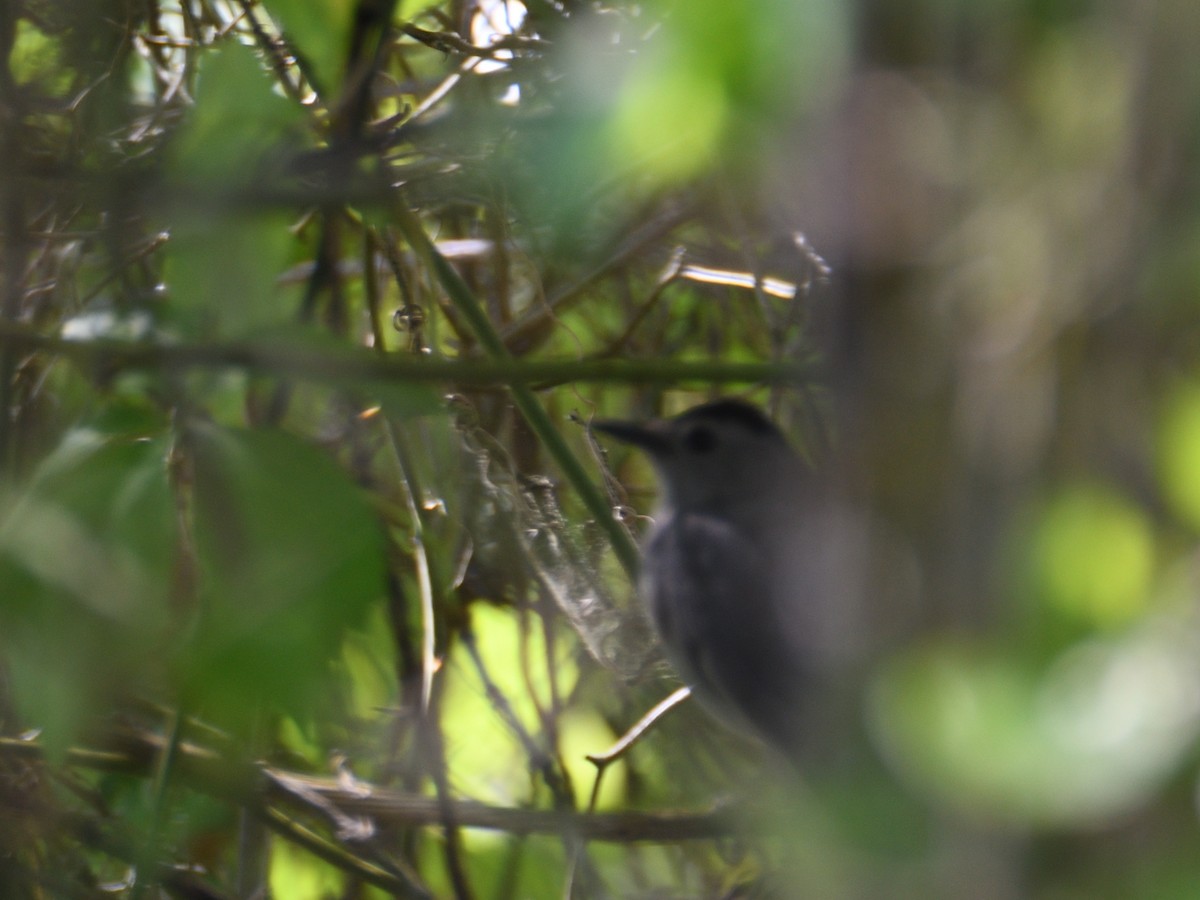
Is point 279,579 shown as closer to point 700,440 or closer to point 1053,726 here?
point 1053,726

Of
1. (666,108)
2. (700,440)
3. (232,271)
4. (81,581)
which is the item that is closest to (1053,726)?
(666,108)

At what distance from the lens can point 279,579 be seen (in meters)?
0.77

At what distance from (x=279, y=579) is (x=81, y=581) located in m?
0.17

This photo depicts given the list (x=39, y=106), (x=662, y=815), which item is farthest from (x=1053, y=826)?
(x=39, y=106)

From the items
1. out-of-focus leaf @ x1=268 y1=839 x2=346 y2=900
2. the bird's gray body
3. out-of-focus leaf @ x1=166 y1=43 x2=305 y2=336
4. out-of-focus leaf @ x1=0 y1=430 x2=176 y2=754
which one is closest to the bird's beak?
the bird's gray body

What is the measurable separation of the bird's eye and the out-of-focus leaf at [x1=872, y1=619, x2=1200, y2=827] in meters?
2.02

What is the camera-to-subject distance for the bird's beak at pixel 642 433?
7.65 feet

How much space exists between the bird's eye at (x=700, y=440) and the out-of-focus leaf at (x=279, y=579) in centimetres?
169

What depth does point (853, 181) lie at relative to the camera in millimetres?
489

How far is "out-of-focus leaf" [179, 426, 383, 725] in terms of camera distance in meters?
0.75

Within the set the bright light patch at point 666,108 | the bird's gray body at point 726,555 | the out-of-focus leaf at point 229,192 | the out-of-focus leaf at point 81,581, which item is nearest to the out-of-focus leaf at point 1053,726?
the bright light patch at point 666,108

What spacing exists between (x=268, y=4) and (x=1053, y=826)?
2.69 ft

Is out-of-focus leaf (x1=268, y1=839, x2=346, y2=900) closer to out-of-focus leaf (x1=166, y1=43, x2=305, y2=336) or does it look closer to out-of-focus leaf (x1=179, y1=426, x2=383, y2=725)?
out-of-focus leaf (x1=166, y1=43, x2=305, y2=336)

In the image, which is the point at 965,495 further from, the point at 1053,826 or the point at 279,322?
the point at 279,322
